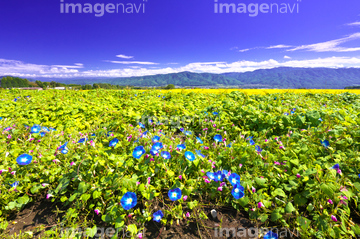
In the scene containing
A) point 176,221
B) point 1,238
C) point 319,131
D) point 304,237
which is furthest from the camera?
point 319,131

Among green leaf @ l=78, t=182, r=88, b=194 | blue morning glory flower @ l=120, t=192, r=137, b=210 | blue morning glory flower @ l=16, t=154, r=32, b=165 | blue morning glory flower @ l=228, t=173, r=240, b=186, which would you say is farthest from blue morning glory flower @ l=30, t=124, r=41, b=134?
blue morning glory flower @ l=228, t=173, r=240, b=186

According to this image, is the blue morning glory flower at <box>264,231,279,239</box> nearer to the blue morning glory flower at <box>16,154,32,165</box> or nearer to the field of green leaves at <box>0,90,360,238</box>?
the field of green leaves at <box>0,90,360,238</box>

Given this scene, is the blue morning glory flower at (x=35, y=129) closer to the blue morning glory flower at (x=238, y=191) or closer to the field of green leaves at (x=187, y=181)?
the field of green leaves at (x=187, y=181)

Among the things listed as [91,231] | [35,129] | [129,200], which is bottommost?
[91,231]

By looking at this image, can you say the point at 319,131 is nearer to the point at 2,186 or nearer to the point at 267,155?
the point at 267,155

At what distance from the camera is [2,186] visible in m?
2.08

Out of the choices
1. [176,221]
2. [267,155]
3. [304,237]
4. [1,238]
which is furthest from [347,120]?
[1,238]

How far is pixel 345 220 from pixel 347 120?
2.49 m

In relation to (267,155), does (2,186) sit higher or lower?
lower

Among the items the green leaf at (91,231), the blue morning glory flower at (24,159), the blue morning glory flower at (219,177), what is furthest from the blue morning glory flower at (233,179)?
the blue morning glory flower at (24,159)

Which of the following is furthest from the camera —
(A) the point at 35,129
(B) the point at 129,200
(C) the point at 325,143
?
(A) the point at 35,129

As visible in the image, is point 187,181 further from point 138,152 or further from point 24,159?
point 24,159

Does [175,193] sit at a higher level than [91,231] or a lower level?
higher

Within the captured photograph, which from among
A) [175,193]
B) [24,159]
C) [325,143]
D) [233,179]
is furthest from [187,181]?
[325,143]
